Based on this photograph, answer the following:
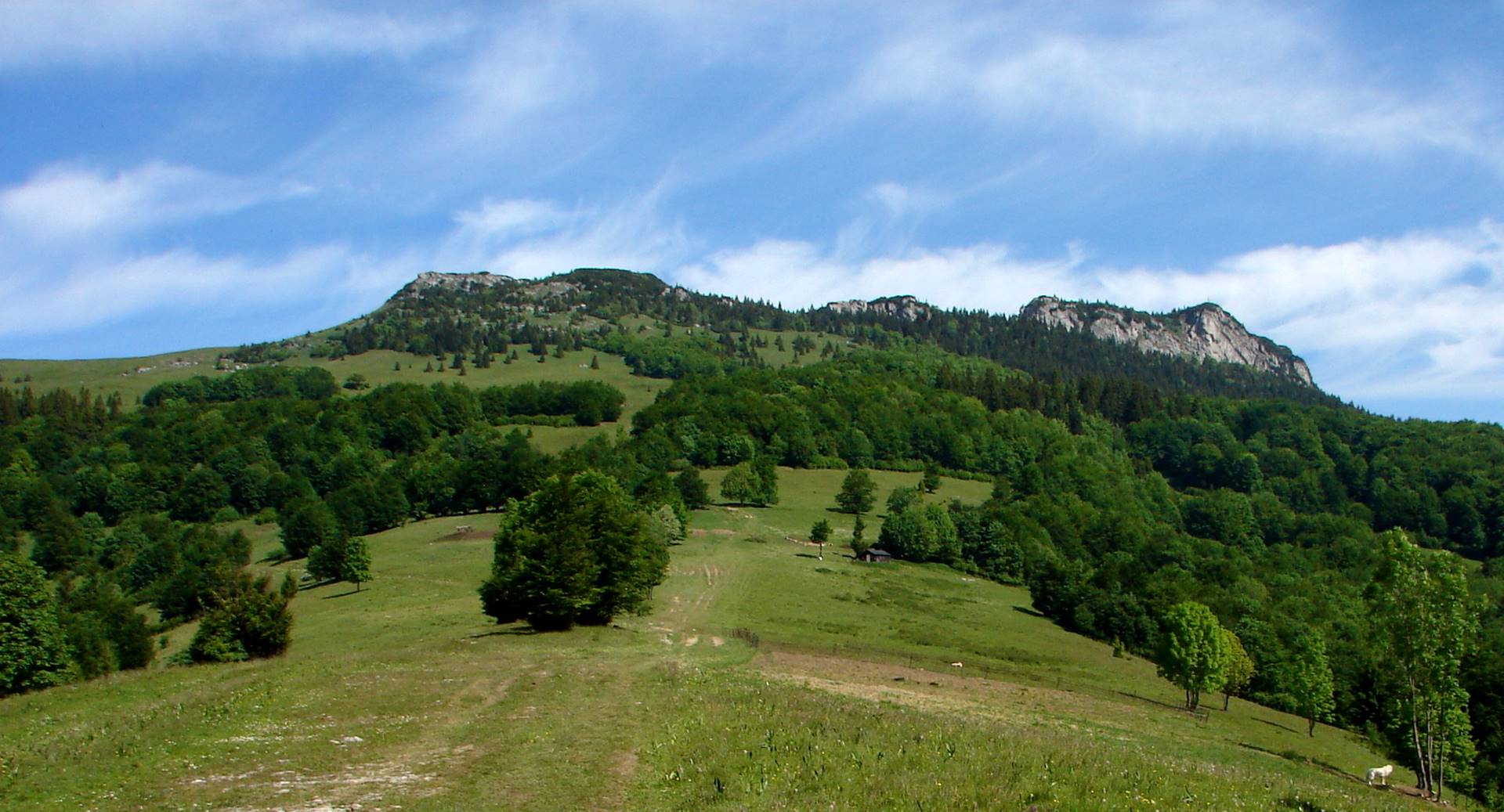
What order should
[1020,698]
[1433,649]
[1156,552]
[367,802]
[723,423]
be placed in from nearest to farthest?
1. [367,802]
2. [1433,649]
3. [1020,698]
4. [1156,552]
5. [723,423]

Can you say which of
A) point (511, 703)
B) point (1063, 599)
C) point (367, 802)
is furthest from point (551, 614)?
point (1063, 599)

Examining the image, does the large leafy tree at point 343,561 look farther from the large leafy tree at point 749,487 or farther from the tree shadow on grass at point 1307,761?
the tree shadow on grass at point 1307,761

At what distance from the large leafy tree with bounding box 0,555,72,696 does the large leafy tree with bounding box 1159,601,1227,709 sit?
241 feet

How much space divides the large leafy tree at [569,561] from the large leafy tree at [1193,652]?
40.6 m

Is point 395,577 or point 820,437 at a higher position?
point 820,437

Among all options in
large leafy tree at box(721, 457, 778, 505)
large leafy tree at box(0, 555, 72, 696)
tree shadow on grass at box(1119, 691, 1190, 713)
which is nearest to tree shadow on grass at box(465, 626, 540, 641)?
large leafy tree at box(0, 555, 72, 696)

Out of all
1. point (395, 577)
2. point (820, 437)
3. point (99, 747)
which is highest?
point (820, 437)

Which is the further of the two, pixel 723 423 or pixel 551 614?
pixel 723 423

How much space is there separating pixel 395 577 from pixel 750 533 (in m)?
51.8

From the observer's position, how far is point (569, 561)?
5450cm

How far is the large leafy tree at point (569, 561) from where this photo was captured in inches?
2148

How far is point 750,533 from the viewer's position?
130875mm

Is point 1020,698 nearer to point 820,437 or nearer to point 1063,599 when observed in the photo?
point 1063,599

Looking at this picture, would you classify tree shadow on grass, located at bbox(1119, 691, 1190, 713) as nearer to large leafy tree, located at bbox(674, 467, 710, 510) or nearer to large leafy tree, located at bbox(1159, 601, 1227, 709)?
large leafy tree, located at bbox(1159, 601, 1227, 709)
